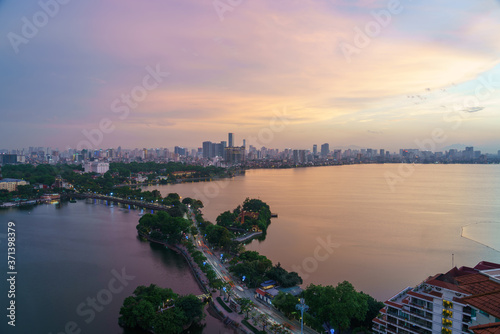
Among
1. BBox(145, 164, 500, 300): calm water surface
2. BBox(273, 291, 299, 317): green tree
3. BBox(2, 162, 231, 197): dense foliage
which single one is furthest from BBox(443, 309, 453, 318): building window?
BBox(2, 162, 231, 197): dense foliage

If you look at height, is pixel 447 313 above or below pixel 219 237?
above

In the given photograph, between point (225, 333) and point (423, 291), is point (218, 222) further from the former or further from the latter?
point (423, 291)

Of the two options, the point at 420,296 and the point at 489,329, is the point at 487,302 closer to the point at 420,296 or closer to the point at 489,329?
the point at 420,296

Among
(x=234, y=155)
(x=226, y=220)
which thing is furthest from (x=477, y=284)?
(x=234, y=155)

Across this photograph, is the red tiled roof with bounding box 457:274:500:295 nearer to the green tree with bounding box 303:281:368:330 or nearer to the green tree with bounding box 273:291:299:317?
the green tree with bounding box 303:281:368:330

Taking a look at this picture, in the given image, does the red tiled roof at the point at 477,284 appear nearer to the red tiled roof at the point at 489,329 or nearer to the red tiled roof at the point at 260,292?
the red tiled roof at the point at 489,329

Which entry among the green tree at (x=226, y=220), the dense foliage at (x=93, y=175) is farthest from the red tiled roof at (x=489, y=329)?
the dense foliage at (x=93, y=175)

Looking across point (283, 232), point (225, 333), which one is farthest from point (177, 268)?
point (283, 232)
